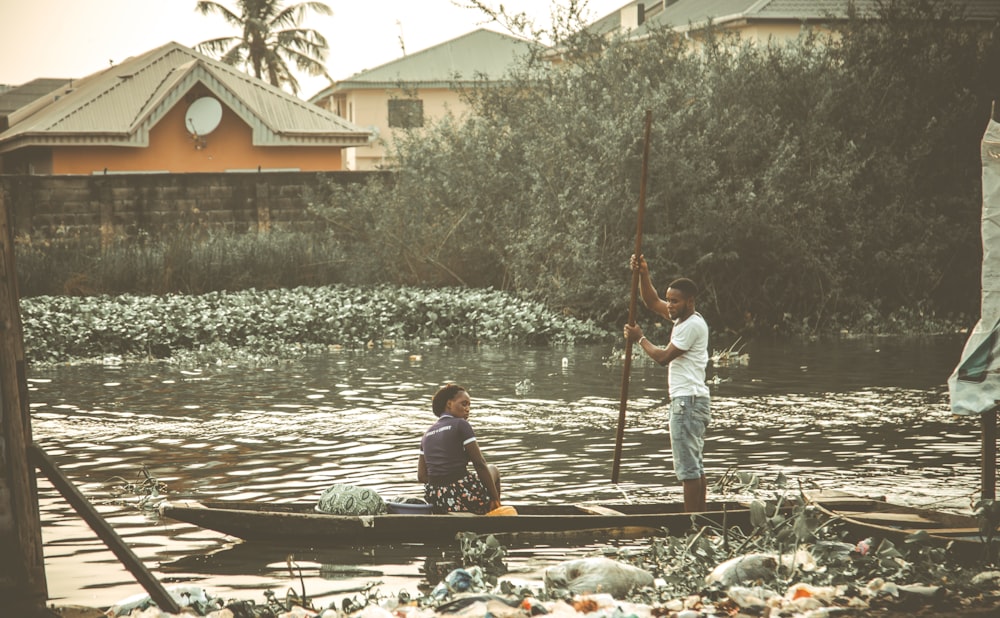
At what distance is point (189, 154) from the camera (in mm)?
41906

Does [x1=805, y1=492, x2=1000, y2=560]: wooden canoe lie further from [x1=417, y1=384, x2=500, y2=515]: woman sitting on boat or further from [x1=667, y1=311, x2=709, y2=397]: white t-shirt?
[x1=417, y1=384, x2=500, y2=515]: woman sitting on boat

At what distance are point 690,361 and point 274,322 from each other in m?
17.0

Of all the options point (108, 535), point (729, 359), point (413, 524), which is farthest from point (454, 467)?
point (729, 359)

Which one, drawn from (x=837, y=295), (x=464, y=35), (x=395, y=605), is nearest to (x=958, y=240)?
(x=837, y=295)

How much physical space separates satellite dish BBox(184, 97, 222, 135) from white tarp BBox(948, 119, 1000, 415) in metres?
35.7

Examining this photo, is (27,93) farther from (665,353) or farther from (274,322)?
(665,353)

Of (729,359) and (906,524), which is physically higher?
(906,524)

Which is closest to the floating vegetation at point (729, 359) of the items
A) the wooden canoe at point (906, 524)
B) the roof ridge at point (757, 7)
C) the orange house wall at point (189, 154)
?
the wooden canoe at point (906, 524)

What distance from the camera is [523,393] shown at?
1839 cm

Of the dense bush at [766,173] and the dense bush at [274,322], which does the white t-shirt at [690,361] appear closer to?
the dense bush at [766,173]

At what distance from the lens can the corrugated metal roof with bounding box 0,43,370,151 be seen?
39.2 m

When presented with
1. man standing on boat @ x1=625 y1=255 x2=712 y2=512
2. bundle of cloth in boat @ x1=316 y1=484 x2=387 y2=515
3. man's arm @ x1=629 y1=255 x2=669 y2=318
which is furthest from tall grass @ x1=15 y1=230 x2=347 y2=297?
man standing on boat @ x1=625 y1=255 x2=712 y2=512

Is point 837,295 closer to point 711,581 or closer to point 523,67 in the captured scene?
point 523,67

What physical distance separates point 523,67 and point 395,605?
2503 centimetres
